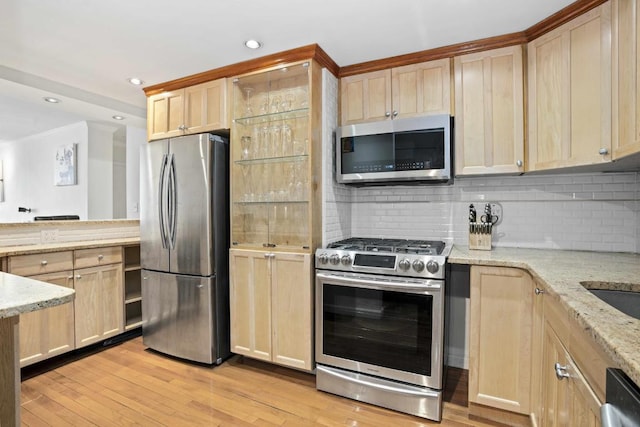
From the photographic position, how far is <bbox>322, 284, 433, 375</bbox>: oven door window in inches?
79.6

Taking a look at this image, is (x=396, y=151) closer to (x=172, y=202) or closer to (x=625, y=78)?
(x=625, y=78)

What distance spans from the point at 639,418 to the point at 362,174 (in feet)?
6.60

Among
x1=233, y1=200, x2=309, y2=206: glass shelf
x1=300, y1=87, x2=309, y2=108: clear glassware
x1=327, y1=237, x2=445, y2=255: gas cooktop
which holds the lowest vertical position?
x1=327, y1=237, x2=445, y2=255: gas cooktop

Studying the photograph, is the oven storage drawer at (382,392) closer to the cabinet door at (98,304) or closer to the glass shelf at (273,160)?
the glass shelf at (273,160)

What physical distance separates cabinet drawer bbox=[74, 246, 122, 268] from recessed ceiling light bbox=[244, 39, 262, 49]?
86.1 inches

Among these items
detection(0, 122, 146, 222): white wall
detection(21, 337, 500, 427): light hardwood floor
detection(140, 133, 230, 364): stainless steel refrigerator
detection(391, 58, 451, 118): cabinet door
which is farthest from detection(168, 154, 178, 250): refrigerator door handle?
detection(0, 122, 146, 222): white wall

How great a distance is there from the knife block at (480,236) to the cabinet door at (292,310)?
A: 1192 mm

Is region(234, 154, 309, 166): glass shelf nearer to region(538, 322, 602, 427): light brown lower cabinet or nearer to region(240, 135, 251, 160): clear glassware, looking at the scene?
region(240, 135, 251, 160): clear glassware

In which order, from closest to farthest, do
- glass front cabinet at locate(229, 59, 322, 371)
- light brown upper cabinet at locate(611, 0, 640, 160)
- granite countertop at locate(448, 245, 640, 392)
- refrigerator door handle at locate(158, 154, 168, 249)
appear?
granite countertop at locate(448, 245, 640, 392) → light brown upper cabinet at locate(611, 0, 640, 160) → glass front cabinet at locate(229, 59, 322, 371) → refrigerator door handle at locate(158, 154, 168, 249)

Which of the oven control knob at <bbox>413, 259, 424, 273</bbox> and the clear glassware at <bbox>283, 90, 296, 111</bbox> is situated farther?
the clear glassware at <bbox>283, 90, 296, 111</bbox>

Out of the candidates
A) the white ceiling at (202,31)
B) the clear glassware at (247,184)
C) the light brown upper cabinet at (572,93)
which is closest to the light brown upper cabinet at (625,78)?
the light brown upper cabinet at (572,93)

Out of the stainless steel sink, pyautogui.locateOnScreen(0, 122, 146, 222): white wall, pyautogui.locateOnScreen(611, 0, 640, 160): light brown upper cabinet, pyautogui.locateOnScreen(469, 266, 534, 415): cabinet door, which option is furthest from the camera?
pyautogui.locateOnScreen(0, 122, 146, 222): white wall

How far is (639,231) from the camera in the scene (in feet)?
7.02

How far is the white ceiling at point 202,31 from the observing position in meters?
1.87
